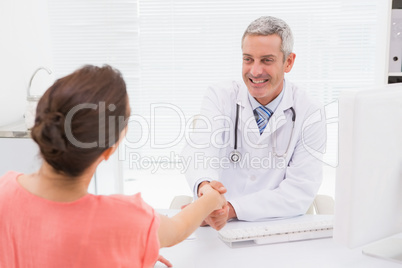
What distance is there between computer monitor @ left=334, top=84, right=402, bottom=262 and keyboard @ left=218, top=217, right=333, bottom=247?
232 millimetres

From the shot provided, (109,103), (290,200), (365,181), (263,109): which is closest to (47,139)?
(109,103)

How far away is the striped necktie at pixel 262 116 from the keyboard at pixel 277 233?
23.3 inches

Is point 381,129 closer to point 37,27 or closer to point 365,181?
point 365,181

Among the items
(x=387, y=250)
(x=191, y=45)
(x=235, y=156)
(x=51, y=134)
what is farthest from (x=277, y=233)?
(x=191, y=45)

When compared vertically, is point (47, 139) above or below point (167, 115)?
above

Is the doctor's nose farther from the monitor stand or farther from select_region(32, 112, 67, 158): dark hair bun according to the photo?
select_region(32, 112, 67, 158): dark hair bun

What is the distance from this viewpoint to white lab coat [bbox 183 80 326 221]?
67.9 inches

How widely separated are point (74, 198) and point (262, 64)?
1.19 m

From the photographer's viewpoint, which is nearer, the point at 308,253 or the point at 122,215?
the point at 122,215

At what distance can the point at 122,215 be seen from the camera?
81cm

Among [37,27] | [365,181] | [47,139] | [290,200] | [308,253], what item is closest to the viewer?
[47,139]

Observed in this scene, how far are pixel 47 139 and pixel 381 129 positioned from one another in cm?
76

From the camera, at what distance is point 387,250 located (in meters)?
1.22

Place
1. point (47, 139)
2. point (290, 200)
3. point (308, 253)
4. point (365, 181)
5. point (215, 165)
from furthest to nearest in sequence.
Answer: point (215, 165) → point (290, 200) → point (308, 253) → point (365, 181) → point (47, 139)
